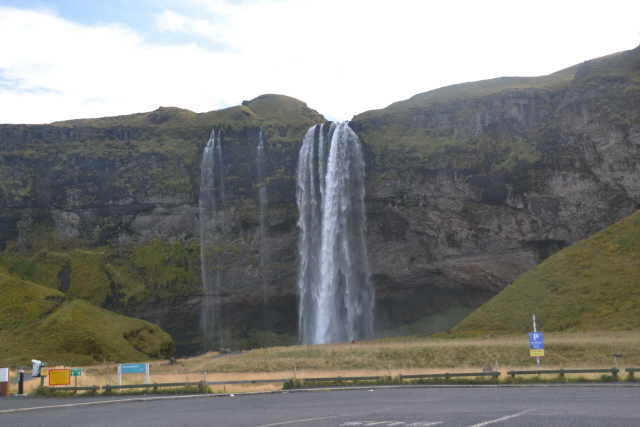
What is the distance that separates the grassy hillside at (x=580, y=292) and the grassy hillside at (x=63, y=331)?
35136 mm

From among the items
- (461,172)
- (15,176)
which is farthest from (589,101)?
(15,176)

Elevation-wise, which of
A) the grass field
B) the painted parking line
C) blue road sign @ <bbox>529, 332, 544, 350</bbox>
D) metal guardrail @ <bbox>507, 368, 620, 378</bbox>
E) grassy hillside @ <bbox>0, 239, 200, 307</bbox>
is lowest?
the grass field

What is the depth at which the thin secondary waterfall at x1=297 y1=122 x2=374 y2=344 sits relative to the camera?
8112 cm

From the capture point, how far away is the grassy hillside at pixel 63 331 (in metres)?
69.8

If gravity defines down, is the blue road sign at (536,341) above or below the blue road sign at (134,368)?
above

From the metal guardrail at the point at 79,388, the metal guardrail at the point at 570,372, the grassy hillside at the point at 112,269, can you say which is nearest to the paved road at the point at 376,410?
the metal guardrail at the point at 79,388

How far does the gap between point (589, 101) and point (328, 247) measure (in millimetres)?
32795

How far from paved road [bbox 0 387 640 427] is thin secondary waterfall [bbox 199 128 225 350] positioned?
58181 mm

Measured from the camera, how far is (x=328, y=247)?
8269 centimetres

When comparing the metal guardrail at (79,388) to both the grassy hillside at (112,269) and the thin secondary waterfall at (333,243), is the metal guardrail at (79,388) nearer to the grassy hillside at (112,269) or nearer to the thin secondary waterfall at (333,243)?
the thin secondary waterfall at (333,243)

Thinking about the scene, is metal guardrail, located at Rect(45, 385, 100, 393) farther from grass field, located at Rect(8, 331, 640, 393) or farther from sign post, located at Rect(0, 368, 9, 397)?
grass field, located at Rect(8, 331, 640, 393)

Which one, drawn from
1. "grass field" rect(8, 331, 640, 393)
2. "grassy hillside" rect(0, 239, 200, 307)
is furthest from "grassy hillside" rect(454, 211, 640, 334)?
"grassy hillside" rect(0, 239, 200, 307)

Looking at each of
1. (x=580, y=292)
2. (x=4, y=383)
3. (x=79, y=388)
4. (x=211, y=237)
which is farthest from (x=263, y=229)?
(x=79, y=388)

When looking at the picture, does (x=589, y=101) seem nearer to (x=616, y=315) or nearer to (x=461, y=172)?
(x=461, y=172)
